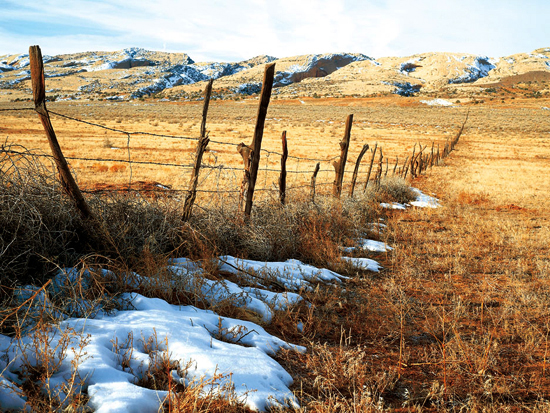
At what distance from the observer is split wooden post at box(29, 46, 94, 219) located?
3342 mm

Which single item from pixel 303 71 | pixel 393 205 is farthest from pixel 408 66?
pixel 393 205

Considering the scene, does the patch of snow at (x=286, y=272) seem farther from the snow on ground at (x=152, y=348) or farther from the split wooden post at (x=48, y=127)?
the split wooden post at (x=48, y=127)

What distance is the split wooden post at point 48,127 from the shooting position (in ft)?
11.0

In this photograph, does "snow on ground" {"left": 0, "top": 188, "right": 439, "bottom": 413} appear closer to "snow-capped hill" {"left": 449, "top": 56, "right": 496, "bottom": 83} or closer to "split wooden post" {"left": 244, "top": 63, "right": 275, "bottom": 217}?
"split wooden post" {"left": 244, "top": 63, "right": 275, "bottom": 217}

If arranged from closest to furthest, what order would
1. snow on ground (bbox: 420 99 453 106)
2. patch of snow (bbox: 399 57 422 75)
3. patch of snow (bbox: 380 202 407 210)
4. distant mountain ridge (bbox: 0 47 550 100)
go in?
patch of snow (bbox: 380 202 407 210)
snow on ground (bbox: 420 99 453 106)
distant mountain ridge (bbox: 0 47 550 100)
patch of snow (bbox: 399 57 422 75)

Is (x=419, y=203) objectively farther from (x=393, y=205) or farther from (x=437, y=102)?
(x=437, y=102)

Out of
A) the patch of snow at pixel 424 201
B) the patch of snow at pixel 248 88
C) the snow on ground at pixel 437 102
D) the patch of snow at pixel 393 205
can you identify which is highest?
the patch of snow at pixel 248 88

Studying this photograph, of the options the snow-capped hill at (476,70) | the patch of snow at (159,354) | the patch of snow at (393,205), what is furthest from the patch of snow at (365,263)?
the snow-capped hill at (476,70)

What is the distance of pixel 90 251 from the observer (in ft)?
A: 12.0

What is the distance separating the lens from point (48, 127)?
3.49 meters

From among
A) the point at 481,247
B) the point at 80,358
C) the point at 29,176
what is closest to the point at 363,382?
the point at 80,358

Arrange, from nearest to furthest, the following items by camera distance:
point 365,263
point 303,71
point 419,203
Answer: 1. point 365,263
2. point 419,203
3. point 303,71

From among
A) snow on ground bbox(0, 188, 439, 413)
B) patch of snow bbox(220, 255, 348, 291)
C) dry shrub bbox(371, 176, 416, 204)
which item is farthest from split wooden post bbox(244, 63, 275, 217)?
dry shrub bbox(371, 176, 416, 204)

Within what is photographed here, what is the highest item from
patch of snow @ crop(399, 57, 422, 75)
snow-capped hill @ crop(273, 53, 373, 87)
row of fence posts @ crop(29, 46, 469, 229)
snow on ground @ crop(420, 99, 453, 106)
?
patch of snow @ crop(399, 57, 422, 75)
